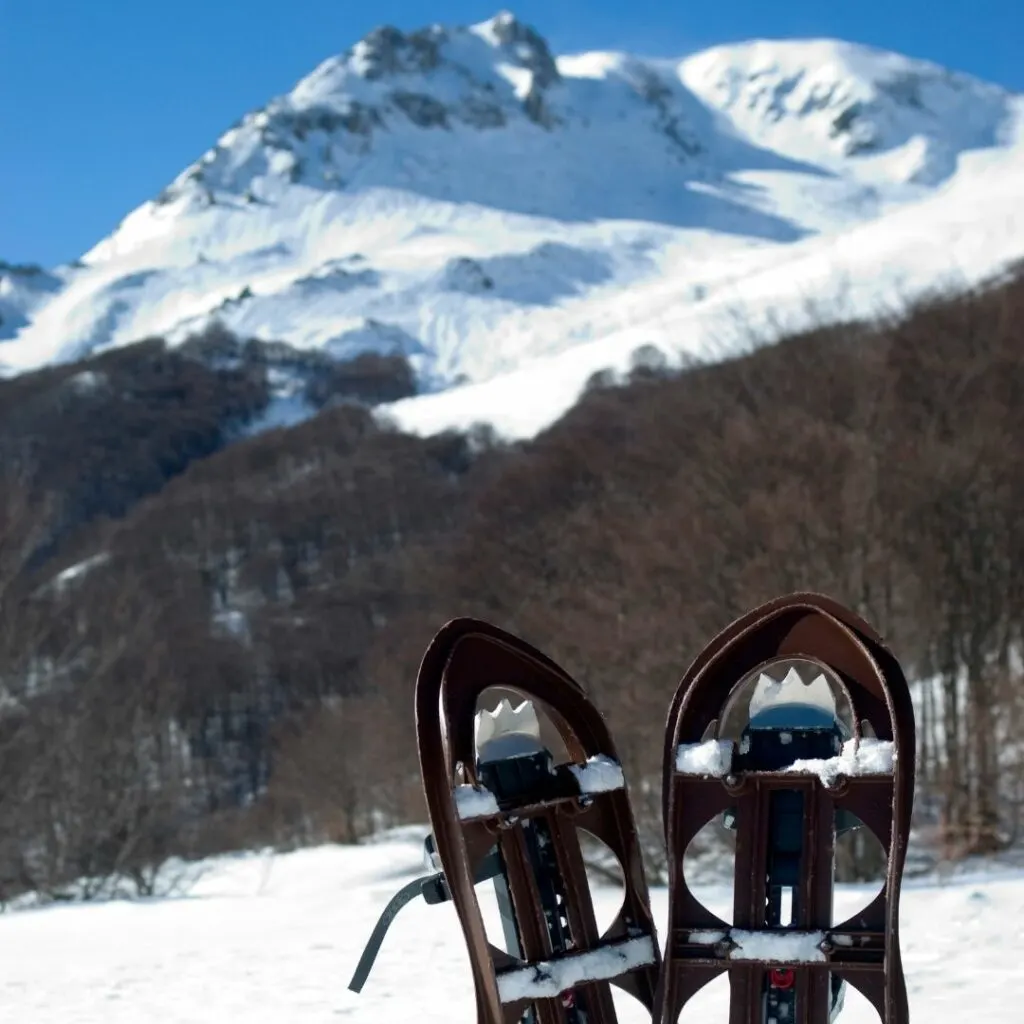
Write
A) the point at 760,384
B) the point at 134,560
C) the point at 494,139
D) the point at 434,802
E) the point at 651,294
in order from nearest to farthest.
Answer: the point at 434,802, the point at 760,384, the point at 134,560, the point at 651,294, the point at 494,139

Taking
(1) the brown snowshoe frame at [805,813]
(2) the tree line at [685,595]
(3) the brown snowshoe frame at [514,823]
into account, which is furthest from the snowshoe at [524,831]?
(2) the tree line at [685,595]

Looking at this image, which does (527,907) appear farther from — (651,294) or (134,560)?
(651,294)

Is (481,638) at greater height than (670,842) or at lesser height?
greater

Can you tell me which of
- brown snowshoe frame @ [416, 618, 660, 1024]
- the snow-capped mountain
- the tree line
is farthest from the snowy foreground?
the snow-capped mountain

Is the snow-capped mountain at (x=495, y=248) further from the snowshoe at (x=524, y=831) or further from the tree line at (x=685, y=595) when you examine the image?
the snowshoe at (x=524, y=831)

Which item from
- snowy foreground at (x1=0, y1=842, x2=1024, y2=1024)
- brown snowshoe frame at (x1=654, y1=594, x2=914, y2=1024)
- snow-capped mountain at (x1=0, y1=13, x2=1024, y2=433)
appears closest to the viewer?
brown snowshoe frame at (x1=654, y1=594, x2=914, y2=1024)

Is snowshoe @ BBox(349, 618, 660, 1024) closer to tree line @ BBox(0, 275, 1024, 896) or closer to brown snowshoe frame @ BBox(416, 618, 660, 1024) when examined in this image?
brown snowshoe frame @ BBox(416, 618, 660, 1024)

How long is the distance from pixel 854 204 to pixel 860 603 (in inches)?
6589

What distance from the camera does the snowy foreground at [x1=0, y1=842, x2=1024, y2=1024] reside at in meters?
5.83

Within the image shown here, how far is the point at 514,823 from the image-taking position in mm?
3674

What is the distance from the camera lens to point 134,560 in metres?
62.4

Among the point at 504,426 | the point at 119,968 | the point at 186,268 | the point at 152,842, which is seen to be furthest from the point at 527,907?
the point at 186,268

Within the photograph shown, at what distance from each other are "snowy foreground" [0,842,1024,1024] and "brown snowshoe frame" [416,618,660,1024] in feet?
5.73

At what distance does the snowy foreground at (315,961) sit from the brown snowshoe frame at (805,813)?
72.0 inches
